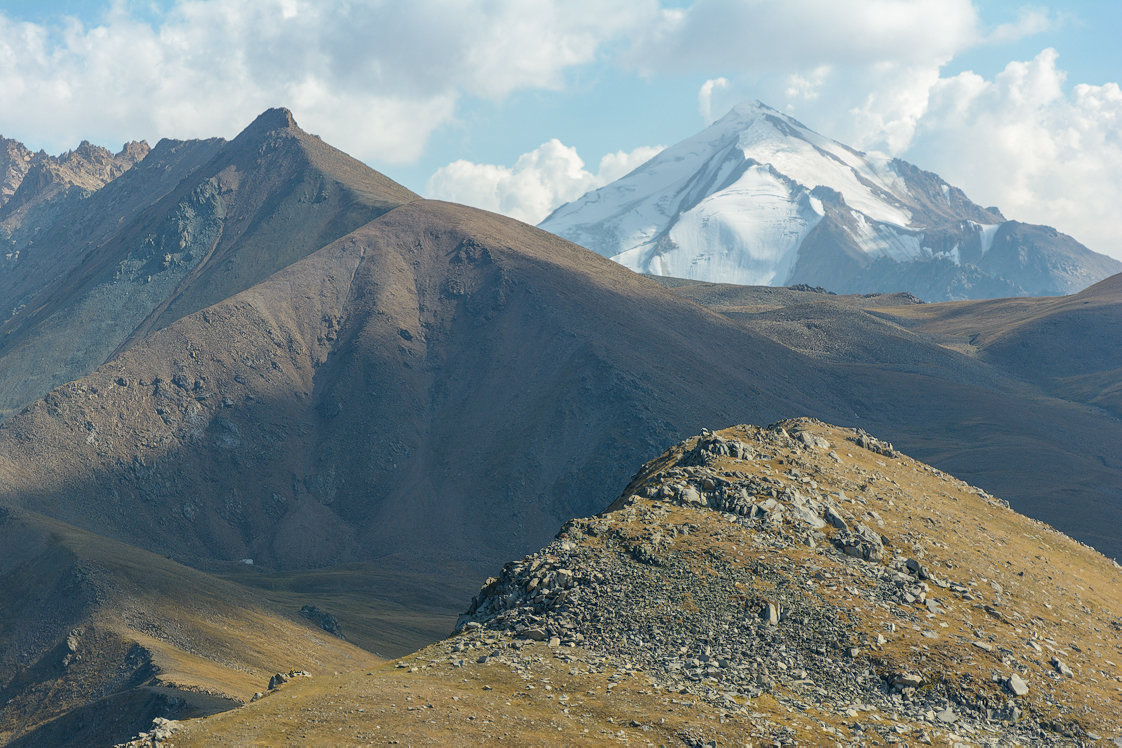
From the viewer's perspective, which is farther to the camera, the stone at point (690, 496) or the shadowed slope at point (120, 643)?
the shadowed slope at point (120, 643)

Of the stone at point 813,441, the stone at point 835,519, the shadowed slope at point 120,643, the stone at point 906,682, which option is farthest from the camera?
the shadowed slope at point 120,643

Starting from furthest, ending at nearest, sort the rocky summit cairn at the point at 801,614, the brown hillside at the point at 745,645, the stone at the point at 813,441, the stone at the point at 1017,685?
the stone at the point at 813,441, the stone at the point at 1017,685, the rocky summit cairn at the point at 801,614, the brown hillside at the point at 745,645

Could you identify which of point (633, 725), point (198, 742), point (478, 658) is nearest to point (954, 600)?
point (633, 725)

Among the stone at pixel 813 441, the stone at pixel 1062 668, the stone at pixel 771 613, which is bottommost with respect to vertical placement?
the stone at pixel 1062 668

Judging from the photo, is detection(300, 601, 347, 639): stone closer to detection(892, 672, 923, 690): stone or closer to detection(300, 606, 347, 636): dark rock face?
detection(300, 606, 347, 636): dark rock face

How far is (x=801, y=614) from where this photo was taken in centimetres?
6338

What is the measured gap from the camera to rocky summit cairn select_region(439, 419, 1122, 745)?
5806 cm

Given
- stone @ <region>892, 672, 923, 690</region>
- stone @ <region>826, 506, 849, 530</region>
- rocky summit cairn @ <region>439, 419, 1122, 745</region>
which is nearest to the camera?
rocky summit cairn @ <region>439, 419, 1122, 745</region>

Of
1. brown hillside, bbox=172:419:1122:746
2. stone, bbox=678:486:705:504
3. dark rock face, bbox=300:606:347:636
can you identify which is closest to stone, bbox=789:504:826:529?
brown hillside, bbox=172:419:1122:746

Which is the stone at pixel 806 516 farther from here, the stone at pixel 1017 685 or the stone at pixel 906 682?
the stone at pixel 1017 685

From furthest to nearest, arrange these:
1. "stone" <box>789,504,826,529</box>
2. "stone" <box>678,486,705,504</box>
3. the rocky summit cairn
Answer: "stone" <box>678,486,705,504</box> → "stone" <box>789,504,826,529</box> → the rocky summit cairn

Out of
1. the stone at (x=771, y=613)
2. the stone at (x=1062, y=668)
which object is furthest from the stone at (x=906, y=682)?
the stone at (x=1062, y=668)

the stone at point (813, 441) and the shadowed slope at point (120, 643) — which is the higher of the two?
the stone at point (813, 441)

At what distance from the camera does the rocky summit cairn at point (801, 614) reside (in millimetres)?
58062
